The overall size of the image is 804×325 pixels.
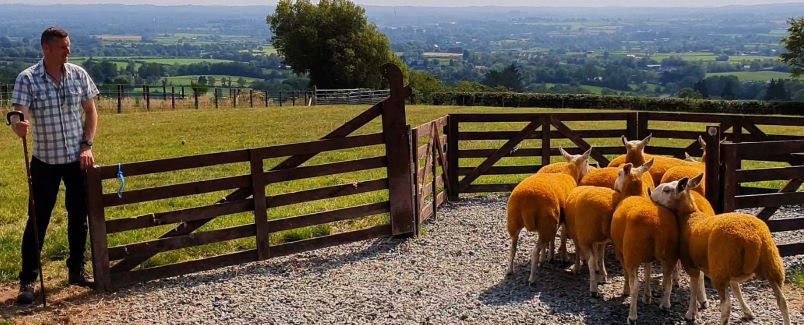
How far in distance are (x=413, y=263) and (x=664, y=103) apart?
40.4 metres

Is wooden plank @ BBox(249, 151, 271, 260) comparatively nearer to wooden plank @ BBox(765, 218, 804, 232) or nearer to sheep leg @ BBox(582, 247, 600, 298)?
sheep leg @ BBox(582, 247, 600, 298)

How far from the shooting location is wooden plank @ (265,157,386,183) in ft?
30.7

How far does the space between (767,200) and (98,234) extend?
7.90 m

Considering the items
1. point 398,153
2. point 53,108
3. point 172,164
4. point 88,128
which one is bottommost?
point 398,153

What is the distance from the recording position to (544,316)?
7.47 meters

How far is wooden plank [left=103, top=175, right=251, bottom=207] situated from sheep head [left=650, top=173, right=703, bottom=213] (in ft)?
16.0

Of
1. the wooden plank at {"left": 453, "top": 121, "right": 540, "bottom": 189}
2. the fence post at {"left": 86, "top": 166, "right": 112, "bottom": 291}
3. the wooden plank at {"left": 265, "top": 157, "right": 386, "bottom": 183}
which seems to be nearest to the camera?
the fence post at {"left": 86, "top": 166, "right": 112, "bottom": 291}

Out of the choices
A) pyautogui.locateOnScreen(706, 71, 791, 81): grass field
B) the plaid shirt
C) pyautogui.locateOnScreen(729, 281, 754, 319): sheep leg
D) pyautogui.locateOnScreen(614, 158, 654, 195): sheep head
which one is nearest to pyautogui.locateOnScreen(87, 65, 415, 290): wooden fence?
the plaid shirt

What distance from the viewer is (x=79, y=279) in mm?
8367

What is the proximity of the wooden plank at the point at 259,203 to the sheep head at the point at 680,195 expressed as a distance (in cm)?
466

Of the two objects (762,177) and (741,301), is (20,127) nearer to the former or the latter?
(741,301)

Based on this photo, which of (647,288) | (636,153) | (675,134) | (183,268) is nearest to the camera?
(647,288)

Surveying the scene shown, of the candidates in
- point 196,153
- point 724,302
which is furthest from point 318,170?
point 196,153

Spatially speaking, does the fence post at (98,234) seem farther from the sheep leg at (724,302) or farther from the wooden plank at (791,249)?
the wooden plank at (791,249)
